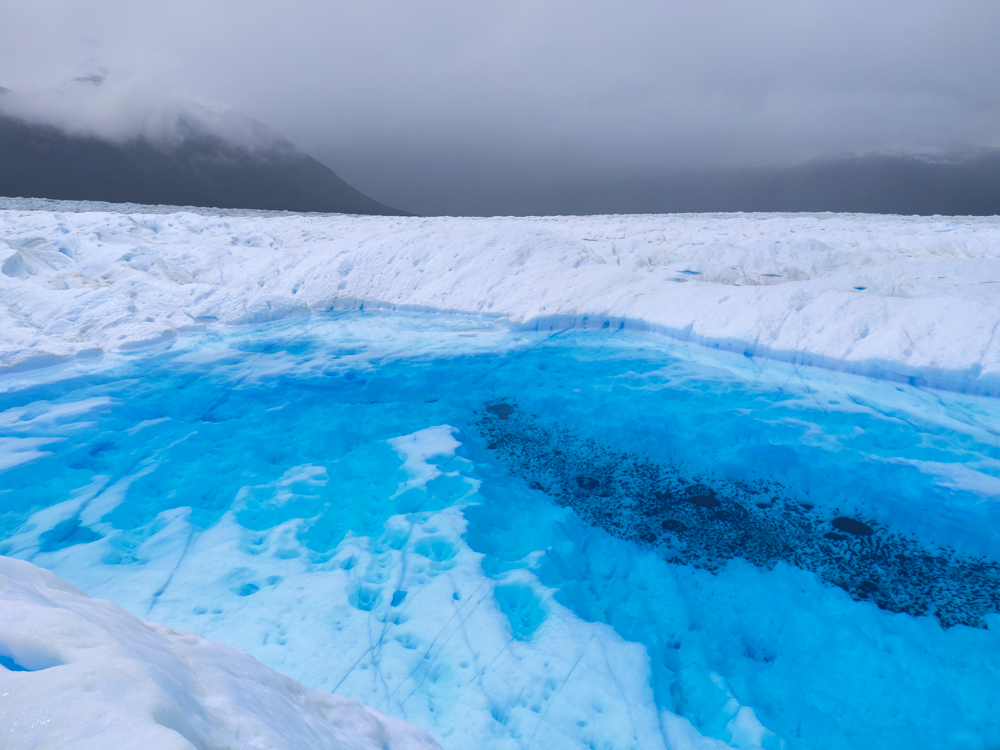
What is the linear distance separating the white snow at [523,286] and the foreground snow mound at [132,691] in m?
7.47

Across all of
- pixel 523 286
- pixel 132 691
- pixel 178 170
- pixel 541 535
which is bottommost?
pixel 541 535

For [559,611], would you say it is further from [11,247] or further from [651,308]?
[11,247]

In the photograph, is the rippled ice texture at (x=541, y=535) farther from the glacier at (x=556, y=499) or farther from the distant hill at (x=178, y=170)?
the distant hill at (x=178, y=170)

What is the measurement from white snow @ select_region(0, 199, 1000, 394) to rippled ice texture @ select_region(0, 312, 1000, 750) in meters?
0.70

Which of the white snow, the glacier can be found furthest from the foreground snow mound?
the white snow

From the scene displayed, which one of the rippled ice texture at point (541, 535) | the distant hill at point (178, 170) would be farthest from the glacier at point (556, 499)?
the distant hill at point (178, 170)

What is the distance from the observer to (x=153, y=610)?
3.31m

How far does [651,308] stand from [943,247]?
39.5ft

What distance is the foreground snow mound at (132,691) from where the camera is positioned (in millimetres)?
1163

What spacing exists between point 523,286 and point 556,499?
6627 mm

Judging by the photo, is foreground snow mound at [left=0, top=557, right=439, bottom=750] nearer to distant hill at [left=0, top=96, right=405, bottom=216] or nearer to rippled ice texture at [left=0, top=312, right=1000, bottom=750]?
rippled ice texture at [left=0, top=312, right=1000, bottom=750]

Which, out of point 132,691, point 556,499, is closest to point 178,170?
point 556,499

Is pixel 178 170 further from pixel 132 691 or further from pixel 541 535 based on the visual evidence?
pixel 132 691

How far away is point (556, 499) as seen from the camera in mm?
4609
